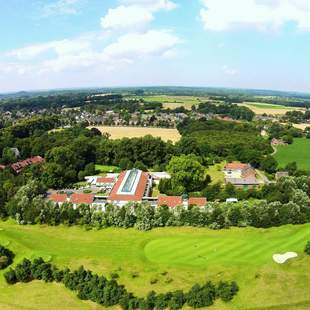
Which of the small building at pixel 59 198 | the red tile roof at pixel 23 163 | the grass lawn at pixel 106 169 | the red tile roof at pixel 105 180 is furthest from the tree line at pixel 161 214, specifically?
the grass lawn at pixel 106 169

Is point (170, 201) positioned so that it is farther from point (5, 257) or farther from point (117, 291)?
point (5, 257)

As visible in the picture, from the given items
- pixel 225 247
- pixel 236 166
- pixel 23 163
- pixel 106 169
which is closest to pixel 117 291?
pixel 225 247

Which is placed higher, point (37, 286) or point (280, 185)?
point (280, 185)

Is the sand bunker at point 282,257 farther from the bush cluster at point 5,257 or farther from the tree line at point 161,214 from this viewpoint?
the bush cluster at point 5,257

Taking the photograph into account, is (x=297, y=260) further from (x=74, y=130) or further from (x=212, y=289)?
(x=74, y=130)

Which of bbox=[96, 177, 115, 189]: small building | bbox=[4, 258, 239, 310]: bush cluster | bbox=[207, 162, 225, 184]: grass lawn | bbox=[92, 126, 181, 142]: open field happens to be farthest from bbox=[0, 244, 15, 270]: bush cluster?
bbox=[92, 126, 181, 142]: open field

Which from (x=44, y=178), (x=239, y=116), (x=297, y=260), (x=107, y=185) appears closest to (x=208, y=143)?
(x=107, y=185)
